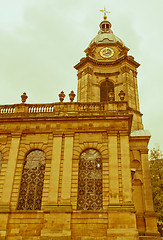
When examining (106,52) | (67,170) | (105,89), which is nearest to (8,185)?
(67,170)

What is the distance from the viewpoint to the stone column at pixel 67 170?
14484 mm

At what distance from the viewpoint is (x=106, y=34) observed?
33.2 meters

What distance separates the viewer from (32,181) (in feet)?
51.1

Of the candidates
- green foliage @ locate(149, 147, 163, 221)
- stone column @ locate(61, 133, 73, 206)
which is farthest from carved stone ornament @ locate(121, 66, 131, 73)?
Result: stone column @ locate(61, 133, 73, 206)

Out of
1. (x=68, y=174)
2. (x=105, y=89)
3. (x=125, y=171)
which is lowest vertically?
(x=68, y=174)

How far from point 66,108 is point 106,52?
15409 mm

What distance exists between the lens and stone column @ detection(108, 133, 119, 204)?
1425 cm

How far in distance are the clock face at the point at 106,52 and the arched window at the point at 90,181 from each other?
672 inches

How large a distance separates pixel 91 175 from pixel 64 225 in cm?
327

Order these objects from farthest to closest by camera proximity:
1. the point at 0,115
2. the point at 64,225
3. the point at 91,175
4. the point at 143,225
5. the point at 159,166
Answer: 1. the point at 159,166
2. the point at 143,225
3. the point at 0,115
4. the point at 91,175
5. the point at 64,225

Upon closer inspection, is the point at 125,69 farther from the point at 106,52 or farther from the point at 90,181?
the point at 90,181

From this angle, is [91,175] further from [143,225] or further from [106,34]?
[106,34]

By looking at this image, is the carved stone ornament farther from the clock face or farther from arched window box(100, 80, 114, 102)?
the clock face

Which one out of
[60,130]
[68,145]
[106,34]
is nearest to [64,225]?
[68,145]
